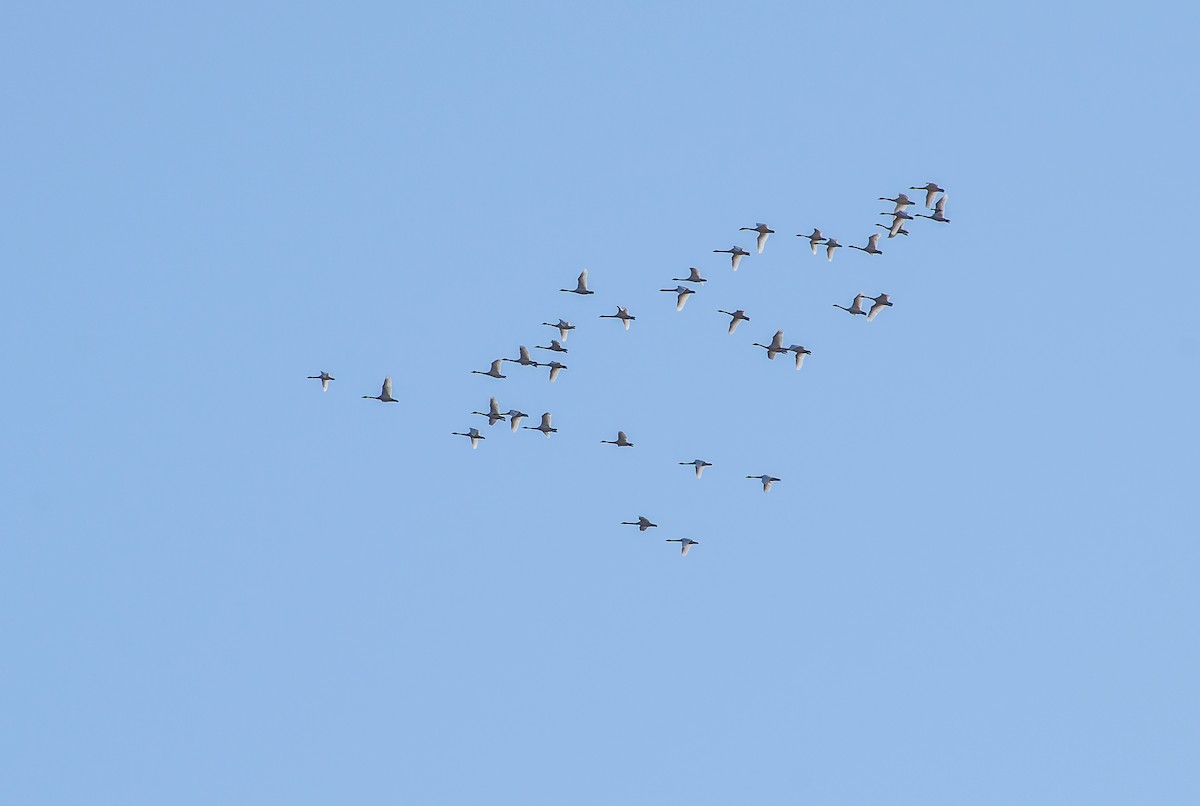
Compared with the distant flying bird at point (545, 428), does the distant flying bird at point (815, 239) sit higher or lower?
higher

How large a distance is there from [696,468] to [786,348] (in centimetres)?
846

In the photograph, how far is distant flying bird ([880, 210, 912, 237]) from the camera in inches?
4670

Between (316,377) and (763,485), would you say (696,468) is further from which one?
(316,377)

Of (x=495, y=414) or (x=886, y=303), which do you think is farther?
(x=495, y=414)

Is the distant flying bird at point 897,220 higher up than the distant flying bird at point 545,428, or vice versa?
the distant flying bird at point 897,220

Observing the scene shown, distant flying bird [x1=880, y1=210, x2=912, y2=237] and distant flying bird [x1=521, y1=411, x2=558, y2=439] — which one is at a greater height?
distant flying bird [x1=880, y1=210, x2=912, y2=237]

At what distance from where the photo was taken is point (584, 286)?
117250mm

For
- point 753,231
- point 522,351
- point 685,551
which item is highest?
point 753,231

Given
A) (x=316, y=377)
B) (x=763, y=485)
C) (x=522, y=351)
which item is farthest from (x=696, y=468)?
(x=316, y=377)

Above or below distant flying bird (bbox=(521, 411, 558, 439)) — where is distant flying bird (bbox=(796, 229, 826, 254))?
above

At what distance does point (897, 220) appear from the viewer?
11900 centimetres

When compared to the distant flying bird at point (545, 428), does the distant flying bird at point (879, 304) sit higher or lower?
higher

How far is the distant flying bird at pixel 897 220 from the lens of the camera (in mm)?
118625

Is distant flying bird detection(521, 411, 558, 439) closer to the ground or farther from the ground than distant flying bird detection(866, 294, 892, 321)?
closer to the ground
